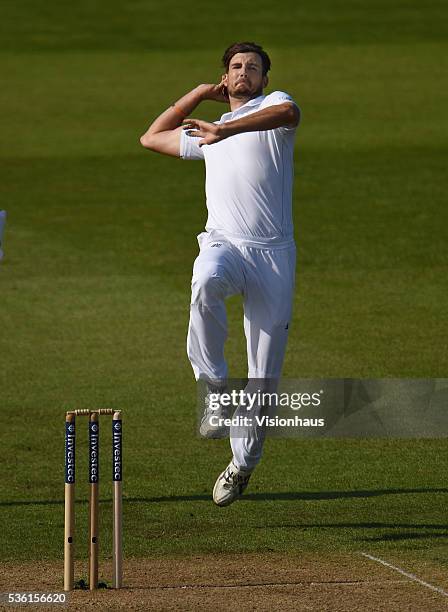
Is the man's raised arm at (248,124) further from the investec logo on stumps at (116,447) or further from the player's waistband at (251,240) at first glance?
the investec logo on stumps at (116,447)

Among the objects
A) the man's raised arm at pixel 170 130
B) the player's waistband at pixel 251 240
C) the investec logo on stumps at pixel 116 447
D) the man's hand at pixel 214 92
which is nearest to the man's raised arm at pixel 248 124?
the man's hand at pixel 214 92

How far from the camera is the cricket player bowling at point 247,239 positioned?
9570 millimetres

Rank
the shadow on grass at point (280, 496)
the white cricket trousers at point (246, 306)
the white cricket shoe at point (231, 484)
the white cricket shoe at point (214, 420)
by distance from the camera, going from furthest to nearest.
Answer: the shadow on grass at point (280, 496), the white cricket shoe at point (231, 484), the white cricket shoe at point (214, 420), the white cricket trousers at point (246, 306)

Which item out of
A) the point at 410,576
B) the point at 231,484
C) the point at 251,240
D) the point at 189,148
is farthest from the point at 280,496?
the point at 189,148

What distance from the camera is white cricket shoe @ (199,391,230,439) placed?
9805 millimetres

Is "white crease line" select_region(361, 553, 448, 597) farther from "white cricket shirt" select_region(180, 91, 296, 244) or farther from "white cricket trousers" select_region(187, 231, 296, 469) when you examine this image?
"white cricket shirt" select_region(180, 91, 296, 244)

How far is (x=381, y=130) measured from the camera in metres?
31.4

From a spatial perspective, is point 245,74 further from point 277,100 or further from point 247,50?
point 277,100

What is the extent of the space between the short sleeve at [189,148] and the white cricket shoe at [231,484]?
81.1 inches

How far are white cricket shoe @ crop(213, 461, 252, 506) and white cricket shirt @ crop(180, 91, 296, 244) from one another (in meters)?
1.56

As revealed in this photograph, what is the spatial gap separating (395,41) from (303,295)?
846 inches

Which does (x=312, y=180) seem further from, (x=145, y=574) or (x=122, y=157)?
(x=145, y=574)

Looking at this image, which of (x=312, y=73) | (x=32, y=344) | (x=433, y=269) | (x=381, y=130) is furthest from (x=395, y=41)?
(x=32, y=344)

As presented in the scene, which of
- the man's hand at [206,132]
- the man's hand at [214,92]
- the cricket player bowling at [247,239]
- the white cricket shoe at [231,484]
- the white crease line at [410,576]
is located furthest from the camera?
the white cricket shoe at [231,484]
